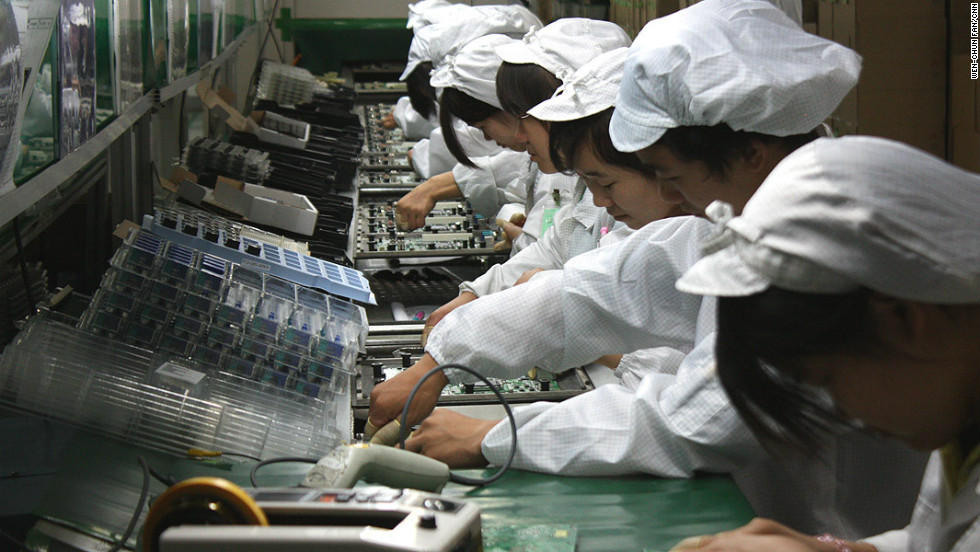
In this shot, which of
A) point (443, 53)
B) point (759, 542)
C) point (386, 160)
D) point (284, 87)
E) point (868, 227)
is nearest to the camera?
point (868, 227)

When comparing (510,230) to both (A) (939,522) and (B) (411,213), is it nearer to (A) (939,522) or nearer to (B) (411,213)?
(B) (411,213)

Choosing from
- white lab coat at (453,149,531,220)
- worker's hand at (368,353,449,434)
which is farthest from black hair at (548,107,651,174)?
white lab coat at (453,149,531,220)

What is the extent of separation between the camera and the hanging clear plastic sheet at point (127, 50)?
193 centimetres

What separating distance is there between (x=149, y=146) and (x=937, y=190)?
227 cm

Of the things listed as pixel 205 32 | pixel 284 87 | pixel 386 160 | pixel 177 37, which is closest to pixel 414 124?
pixel 386 160

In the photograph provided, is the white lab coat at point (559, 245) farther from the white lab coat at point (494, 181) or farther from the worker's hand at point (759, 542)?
the worker's hand at point (759, 542)

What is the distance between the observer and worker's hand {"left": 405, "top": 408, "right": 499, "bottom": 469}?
1.73 metres

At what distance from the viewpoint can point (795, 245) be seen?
838mm

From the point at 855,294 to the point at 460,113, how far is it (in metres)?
2.61

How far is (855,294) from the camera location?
87 centimetres

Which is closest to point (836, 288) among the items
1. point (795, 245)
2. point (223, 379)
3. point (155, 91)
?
point (795, 245)

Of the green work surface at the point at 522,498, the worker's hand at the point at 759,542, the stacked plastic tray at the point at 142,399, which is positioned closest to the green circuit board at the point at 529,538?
the green work surface at the point at 522,498

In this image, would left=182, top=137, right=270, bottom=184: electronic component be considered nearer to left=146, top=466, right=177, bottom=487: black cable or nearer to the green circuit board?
left=146, top=466, right=177, bottom=487: black cable

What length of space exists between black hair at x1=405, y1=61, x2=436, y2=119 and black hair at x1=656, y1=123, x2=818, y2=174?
3.03 meters
